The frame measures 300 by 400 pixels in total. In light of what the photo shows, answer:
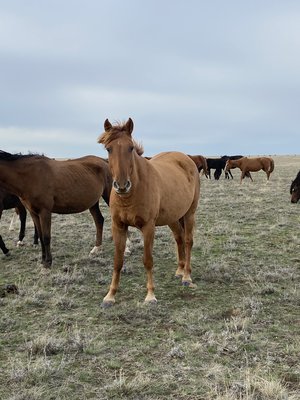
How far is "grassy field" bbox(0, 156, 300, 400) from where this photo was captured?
11.5 feet

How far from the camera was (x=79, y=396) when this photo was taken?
3.39 m

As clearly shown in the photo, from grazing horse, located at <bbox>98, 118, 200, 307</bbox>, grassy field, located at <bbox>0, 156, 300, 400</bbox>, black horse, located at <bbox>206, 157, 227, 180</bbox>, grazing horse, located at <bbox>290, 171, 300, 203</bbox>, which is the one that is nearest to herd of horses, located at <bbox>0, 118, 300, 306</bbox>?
grazing horse, located at <bbox>98, 118, 200, 307</bbox>

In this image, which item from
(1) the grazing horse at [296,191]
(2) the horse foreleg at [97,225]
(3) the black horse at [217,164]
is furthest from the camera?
(3) the black horse at [217,164]

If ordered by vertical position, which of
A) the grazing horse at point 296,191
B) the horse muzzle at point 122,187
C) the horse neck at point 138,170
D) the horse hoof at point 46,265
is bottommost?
the horse hoof at point 46,265

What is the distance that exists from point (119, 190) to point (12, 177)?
3309 mm

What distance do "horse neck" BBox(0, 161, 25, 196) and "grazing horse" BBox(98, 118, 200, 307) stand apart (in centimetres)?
258

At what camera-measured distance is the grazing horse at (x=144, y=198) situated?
5196 millimetres

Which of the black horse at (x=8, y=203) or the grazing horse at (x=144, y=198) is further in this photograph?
the black horse at (x=8, y=203)

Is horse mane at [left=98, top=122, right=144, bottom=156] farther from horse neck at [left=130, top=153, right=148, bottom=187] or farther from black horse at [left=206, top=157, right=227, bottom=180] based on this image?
black horse at [left=206, top=157, right=227, bottom=180]

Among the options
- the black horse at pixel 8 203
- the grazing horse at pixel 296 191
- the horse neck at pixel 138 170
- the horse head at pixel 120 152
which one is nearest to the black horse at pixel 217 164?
the grazing horse at pixel 296 191

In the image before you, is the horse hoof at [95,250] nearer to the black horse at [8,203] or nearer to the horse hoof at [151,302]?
the black horse at [8,203]

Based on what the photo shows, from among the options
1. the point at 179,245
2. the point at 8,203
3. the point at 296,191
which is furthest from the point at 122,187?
the point at 296,191

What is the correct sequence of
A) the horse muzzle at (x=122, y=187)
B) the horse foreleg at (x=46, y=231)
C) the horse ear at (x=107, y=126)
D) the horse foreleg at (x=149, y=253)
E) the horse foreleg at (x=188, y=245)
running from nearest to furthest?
the horse muzzle at (x=122, y=187) < the horse ear at (x=107, y=126) < the horse foreleg at (x=149, y=253) < the horse foreleg at (x=188, y=245) < the horse foreleg at (x=46, y=231)

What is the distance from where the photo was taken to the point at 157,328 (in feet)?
15.9
